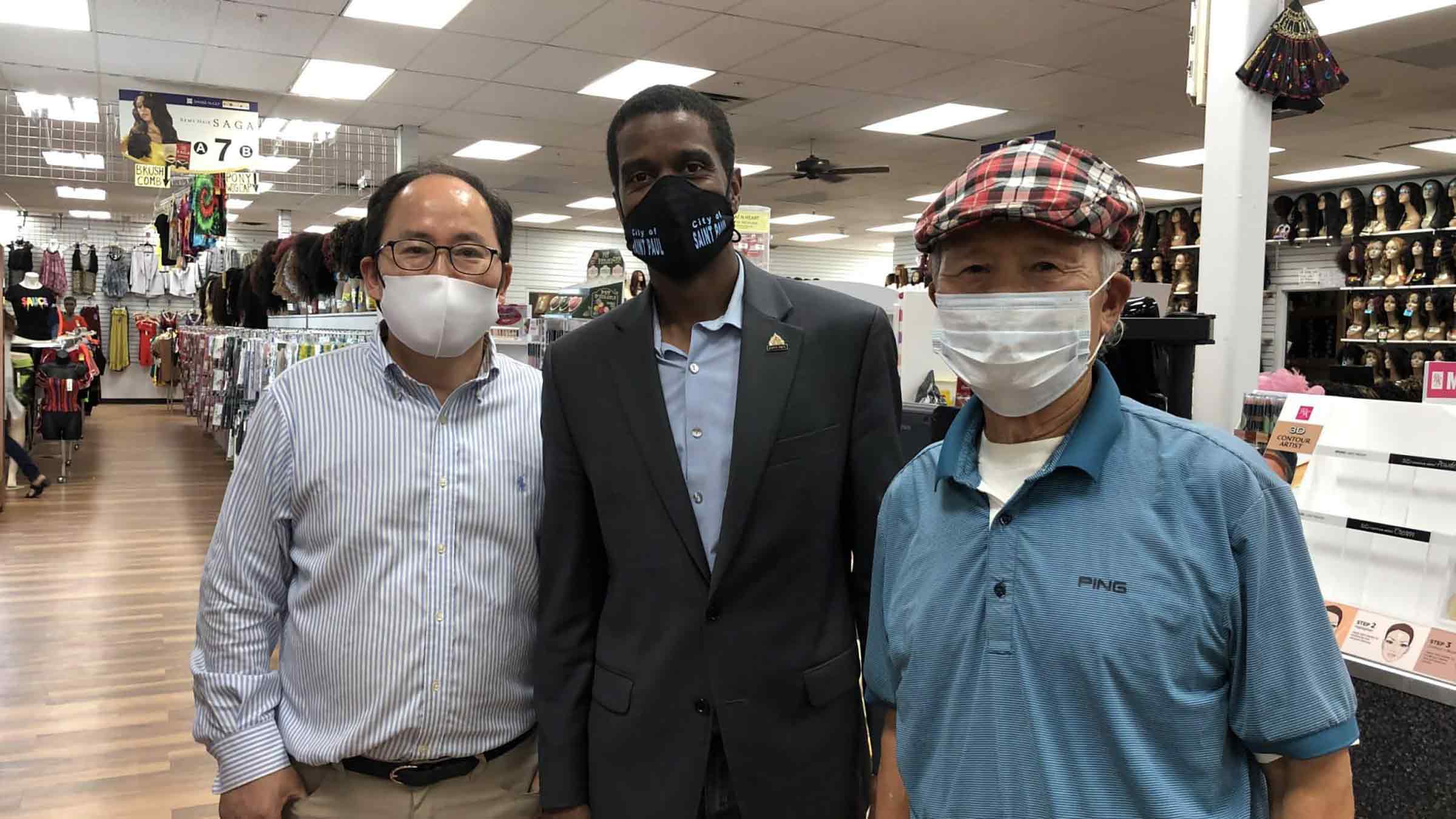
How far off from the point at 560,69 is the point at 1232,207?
265 inches

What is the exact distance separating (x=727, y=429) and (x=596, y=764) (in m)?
0.53

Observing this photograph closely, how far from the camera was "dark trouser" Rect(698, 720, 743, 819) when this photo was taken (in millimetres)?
1496

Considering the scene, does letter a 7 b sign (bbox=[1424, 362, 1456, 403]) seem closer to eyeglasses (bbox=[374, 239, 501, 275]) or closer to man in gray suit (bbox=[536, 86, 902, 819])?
man in gray suit (bbox=[536, 86, 902, 819])

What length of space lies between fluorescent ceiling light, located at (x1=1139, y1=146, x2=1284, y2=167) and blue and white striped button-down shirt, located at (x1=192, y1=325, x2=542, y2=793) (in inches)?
437

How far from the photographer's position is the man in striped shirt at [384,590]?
1.64 metres

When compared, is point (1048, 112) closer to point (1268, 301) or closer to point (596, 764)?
point (1268, 301)

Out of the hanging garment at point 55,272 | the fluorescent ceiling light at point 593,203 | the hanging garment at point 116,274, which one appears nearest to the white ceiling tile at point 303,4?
the fluorescent ceiling light at point 593,203

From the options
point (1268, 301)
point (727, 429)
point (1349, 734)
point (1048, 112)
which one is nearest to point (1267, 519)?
point (1349, 734)

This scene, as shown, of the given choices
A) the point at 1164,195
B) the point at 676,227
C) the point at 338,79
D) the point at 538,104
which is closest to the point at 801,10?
the point at 538,104

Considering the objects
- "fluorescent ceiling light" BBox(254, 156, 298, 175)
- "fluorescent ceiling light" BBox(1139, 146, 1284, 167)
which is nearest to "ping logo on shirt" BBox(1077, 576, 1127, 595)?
"fluorescent ceiling light" BBox(254, 156, 298, 175)

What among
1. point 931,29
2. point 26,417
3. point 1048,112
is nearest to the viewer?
point 931,29

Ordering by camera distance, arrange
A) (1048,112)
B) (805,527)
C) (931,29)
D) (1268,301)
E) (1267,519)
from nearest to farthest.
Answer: (1267,519) < (805,527) < (931,29) < (1048,112) < (1268,301)

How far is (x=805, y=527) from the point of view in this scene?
1497 mm

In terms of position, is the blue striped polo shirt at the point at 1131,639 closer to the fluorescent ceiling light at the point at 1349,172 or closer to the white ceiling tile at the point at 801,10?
the white ceiling tile at the point at 801,10
